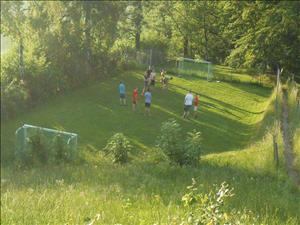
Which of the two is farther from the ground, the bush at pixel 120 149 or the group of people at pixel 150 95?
the group of people at pixel 150 95

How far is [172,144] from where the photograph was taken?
15648 mm

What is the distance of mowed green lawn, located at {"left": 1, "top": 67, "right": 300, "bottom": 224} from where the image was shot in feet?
22.8

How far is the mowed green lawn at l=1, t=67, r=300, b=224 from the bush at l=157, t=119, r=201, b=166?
14.0 inches

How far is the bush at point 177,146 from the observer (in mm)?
15131

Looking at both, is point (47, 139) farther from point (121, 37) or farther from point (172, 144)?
point (172, 144)

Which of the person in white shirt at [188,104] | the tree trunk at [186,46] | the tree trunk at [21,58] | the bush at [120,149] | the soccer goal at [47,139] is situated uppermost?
the tree trunk at [186,46]

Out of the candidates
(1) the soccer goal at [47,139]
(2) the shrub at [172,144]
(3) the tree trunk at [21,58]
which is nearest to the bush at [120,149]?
(1) the soccer goal at [47,139]

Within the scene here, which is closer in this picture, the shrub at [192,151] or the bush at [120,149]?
the shrub at [192,151]

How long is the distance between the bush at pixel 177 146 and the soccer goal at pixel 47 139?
6.69 m

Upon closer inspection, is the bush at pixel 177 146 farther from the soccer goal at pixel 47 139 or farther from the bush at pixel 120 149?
the soccer goal at pixel 47 139

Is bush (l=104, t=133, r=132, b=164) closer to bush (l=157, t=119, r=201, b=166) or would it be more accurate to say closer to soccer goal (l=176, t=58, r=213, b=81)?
bush (l=157, t=119, r=201, b=166)

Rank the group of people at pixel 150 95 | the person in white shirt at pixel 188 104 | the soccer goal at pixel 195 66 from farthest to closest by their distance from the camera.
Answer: the person in white shirt at pixel 188 104 → the group of people at pixel 150 95 → the soccer goal at pixel 195 66

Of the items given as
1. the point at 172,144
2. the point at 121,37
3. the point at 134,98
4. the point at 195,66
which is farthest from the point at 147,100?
the point at 195,66

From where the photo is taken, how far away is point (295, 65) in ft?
25.2
